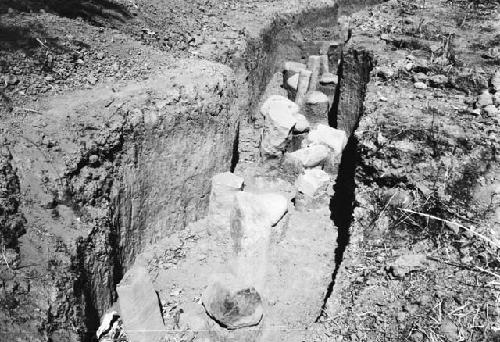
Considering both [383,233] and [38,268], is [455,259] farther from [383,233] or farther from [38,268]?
[38,268]

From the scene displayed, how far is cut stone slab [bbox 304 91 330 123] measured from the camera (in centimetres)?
733

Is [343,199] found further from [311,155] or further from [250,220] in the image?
[250,220]

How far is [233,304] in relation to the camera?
3.82 metres

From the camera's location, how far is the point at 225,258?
190 inches

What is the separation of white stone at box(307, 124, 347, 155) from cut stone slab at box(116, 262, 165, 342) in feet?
10.7

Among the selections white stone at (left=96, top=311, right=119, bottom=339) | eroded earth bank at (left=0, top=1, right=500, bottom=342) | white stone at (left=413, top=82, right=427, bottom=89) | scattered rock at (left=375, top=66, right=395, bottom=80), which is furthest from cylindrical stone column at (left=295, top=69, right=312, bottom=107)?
white stone at (left=96, top=311, right=119, bottom=339)

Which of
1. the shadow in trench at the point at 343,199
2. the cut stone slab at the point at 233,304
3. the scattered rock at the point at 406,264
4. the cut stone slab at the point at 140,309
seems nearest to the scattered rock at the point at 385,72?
the shadow in trench at the point at 343,199

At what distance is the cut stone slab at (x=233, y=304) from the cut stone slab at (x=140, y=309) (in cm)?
49

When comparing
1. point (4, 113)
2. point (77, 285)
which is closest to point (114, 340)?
point (77, 285)

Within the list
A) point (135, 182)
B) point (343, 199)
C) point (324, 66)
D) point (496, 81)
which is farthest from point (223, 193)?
point (324, 66)

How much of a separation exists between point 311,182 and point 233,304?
7.13 ft

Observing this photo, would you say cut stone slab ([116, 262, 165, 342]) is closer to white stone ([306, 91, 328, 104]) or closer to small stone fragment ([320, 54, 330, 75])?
white stone ([306, 91, 328, 104])

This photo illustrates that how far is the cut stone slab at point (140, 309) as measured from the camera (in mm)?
3846

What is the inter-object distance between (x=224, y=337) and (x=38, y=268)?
1581 millimetres
